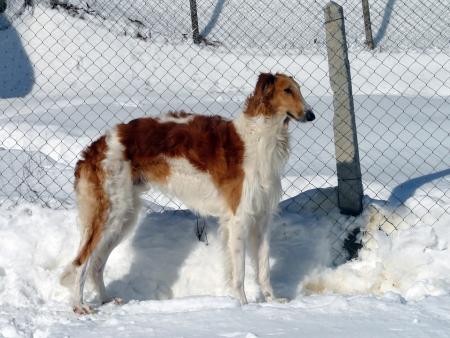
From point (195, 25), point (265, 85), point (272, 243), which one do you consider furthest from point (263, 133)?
point (195, 25)

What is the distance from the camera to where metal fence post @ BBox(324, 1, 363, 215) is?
4879 millimetres

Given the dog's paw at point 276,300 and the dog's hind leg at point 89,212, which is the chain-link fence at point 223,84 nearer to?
the dog's paw at point 276,300

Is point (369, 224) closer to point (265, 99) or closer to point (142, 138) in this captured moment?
point (265, 99)

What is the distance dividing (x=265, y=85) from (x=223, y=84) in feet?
22.1

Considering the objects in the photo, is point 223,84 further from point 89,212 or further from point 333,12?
point 89,212

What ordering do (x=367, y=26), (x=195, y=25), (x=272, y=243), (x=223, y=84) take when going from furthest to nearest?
(x=195, y=25)
(x=367, y=26)
(x=223, y=84)
(x=272, y=243)

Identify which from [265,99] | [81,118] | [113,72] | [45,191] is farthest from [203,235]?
[113,72]

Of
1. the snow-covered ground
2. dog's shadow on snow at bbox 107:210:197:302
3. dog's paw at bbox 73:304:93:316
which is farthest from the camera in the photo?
dog's shadow on snow at bbox 107:210:197:302

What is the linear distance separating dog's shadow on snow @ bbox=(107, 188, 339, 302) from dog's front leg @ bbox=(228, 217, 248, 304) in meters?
0.36

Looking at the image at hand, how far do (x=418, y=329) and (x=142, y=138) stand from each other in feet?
7.19

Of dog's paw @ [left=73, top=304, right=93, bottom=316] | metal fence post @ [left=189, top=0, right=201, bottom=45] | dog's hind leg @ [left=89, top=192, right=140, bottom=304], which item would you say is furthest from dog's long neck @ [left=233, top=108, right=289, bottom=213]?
metal fence post @ [left=189, top=0, right=201, bottom=45]

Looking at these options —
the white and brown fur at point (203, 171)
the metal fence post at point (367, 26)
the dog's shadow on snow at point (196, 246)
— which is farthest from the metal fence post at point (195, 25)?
the white and brown fur at point (203, 171)

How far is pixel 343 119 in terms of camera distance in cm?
489

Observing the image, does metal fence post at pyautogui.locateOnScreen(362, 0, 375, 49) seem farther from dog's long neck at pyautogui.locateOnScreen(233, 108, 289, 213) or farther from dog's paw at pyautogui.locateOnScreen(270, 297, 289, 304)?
dog's paw at pyautogui.locateOnScreen(270, 297, 289, 304)
